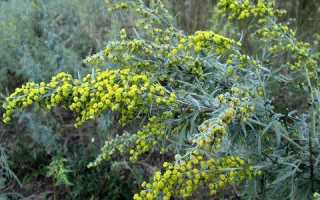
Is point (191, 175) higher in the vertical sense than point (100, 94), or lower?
lower

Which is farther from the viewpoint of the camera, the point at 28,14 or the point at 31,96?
the point at 28,14

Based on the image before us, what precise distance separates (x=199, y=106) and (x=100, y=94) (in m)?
0.47

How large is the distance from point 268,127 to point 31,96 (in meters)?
1.07

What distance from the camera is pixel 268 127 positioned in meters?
1.94

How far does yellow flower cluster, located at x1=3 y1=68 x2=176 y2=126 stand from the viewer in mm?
1763

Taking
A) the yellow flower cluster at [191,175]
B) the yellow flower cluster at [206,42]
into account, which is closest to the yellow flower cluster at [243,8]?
the yellow flower cluster at [206,42]

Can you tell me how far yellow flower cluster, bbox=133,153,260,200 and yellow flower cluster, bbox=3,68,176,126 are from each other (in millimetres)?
290

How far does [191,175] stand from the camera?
175cm

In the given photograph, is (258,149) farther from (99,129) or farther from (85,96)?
(99,129)

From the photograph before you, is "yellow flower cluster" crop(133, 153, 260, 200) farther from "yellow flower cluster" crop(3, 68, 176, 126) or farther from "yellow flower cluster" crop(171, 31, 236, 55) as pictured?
"yellow flower cluster" crop(171, 31, 236, 55)

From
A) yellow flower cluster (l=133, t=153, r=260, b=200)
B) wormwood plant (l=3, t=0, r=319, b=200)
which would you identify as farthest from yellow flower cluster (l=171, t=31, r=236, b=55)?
yellow flower cluster (l=133, t=153, r=260, b=200)

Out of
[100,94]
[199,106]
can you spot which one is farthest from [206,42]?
[100,94]

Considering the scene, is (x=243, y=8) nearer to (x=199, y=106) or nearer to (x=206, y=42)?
(x=206, y=42)

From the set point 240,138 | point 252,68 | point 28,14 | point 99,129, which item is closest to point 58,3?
point 28,14
